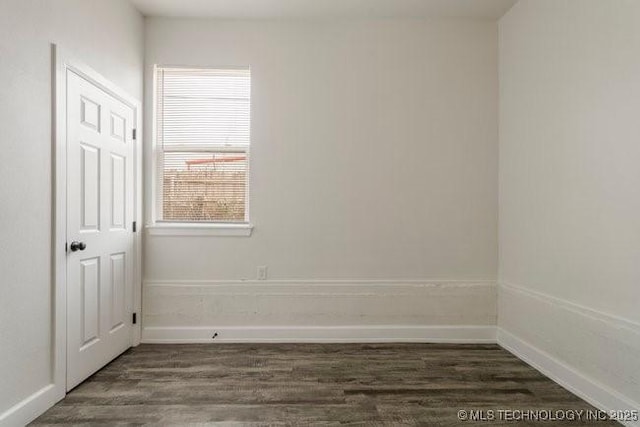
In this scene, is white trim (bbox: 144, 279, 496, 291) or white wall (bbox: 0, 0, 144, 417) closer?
white wall (bbox: 0, 0, 144, 417)

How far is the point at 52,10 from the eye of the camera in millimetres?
2342

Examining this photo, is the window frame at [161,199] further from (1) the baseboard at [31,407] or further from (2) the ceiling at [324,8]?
(1) the baseboard at [31,407]

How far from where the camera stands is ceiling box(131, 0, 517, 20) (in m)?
3.29

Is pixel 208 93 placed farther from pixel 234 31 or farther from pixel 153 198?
pixel 153 198

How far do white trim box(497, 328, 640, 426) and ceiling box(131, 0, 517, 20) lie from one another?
2.87 m

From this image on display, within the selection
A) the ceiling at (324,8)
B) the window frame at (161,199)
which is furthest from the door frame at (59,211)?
the ceiling at (324,8)

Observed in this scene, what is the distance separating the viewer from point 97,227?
2.84 metres

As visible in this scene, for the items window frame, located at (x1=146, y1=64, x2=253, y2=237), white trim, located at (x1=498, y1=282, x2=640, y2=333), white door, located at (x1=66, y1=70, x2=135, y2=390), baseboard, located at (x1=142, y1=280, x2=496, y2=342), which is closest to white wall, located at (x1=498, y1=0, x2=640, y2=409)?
white trim, located at (x1=498, y1=282, x2=640, y2=333)

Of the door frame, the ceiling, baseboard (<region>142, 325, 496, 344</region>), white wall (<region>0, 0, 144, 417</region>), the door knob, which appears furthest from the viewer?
baseboard (<region>142, 325, 496, 344</region>)

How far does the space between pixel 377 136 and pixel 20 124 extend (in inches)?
104

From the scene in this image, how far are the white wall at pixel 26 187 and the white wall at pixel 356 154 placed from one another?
48.9 inches

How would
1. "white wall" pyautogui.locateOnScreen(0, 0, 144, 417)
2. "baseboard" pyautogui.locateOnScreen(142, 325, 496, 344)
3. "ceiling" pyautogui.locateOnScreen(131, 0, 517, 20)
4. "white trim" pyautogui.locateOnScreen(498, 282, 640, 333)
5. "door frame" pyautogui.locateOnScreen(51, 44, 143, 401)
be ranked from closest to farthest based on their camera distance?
1. "white wall" pyautogui.locateOnScreen(0, 0, 144, 417)
2. "white trim" pyautogui.locateOnScreen(498, 282, 640, 333)
3. "door frame" pyautogui.locateOnScreen(51, 44, 143, 401)
4. "ceiling" pyautogui.locateOnScreen(131, 0, 517, 20)
5. "baseboard" pyautogui.locateOnScreen(142, 325, 496, 344)

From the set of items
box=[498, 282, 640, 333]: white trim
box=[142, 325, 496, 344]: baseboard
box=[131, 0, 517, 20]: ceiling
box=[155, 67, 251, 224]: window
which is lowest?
box=[142, 325, 496, 344]: baseboard

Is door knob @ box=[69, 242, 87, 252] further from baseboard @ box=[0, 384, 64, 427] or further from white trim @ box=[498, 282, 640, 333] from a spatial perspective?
white trim @ box=[498, 282, 640, 333]
